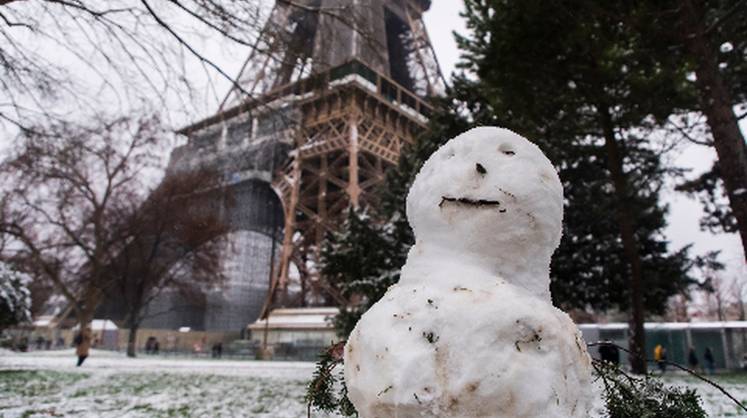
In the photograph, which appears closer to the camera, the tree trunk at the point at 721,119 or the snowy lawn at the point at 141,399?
the tree trunk at the point at 721,119

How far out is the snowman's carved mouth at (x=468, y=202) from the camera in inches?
71.3

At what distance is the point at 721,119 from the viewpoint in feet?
17.7

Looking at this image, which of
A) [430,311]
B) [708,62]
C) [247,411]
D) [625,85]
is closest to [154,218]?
[247,411]

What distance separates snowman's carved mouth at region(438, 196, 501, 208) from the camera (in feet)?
5.94

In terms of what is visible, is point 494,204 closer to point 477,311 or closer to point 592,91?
point 477,311

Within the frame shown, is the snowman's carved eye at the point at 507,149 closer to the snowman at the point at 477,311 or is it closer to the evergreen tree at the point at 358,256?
the snowman at the point at 477,311

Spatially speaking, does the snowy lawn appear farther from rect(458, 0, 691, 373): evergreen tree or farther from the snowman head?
Answer: rect(458, 0, 691, 373): evergreen tree

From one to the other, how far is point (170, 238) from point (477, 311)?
21.1 metres

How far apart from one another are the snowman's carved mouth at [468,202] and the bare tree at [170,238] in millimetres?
14902

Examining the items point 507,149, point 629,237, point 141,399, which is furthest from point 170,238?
point 507,149

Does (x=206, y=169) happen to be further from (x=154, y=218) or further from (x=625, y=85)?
(x=625, y=85)

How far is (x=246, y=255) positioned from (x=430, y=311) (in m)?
34.1

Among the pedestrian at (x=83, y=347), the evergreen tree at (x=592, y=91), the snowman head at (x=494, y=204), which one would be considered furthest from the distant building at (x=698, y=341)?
the snowman head at (x=494, y=204)

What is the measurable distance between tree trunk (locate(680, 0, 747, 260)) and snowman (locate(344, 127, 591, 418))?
14.3ft
